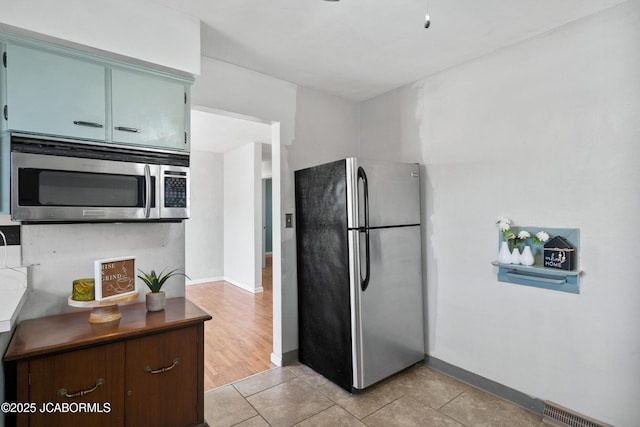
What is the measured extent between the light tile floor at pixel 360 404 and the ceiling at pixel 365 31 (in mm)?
2553

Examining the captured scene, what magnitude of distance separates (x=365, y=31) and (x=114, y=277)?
2129mm

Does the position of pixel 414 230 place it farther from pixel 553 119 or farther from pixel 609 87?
pixel 609 87

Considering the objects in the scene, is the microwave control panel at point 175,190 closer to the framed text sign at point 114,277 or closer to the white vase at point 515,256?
the framed text sign at point 114,277

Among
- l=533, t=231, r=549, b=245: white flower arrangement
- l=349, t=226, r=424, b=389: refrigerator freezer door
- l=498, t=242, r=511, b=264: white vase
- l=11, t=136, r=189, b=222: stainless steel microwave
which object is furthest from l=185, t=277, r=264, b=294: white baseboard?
l=533, t=231, r=549, b=245: white flower arrangement

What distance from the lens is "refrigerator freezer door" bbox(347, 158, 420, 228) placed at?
2443 mm

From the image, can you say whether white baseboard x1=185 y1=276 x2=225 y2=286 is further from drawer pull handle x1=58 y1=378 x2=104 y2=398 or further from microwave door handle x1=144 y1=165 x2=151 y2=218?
drawer pull handle x1=58 y1=378 x2=104 y2=398

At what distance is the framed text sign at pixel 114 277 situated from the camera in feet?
5.70

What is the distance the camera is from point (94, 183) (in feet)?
5.89

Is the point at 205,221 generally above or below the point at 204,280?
above

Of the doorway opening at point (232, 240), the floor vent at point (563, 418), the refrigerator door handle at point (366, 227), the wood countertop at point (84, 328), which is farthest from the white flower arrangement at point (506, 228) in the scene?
the wood countertop at point (84, 328)

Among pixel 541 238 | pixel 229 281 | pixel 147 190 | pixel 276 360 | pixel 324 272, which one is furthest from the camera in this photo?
pixel 229 281

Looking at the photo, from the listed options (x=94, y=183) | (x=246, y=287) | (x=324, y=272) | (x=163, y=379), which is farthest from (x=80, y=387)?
(x=246, y=287)

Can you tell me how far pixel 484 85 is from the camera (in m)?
2.54

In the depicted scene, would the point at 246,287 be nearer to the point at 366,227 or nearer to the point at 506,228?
the point at 366,227
